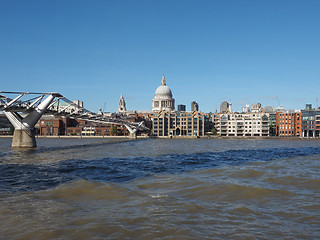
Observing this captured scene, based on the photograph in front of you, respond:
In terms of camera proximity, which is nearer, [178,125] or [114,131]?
[114,131]

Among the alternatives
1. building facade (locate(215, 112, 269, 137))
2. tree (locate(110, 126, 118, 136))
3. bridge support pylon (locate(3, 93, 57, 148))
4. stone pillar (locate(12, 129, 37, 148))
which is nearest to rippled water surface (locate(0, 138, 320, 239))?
bridge support pylon (locate(3, 93, 57, 148))

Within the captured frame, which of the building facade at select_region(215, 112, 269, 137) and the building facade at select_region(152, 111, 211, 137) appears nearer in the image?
the building facade at select_region(215, 112, 269, 137)

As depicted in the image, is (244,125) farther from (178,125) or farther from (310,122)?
(178,125)

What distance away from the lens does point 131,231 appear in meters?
8.05

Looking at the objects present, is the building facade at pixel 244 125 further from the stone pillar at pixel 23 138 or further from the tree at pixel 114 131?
the stone pillar at pixel 23 138

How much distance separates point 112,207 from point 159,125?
422 ft

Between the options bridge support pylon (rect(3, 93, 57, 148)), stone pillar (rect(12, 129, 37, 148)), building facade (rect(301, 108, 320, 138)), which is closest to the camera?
bridge support pylon (rect(3, 93, 57, 148))

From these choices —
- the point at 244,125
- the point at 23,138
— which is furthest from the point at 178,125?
the point at 23,138

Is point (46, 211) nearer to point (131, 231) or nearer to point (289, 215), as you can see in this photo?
point (131, 231)

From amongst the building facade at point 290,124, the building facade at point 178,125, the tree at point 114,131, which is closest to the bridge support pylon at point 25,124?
the tree at point 114,131

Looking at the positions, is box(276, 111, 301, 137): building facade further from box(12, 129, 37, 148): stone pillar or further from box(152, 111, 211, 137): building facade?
box(12, 129, 37, 148): stone pillar

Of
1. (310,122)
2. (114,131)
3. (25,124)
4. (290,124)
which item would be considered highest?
(310,122)

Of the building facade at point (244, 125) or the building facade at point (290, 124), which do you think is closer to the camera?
the building facade at point (290, 124)

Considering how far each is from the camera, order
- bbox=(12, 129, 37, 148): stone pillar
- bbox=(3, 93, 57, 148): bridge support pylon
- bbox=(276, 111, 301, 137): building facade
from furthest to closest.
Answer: bbox=(276, 111, 301, 137): building facade < bbox=(12, 129, 37, 148): stone pillar < bbox=(3, 93, 57, 148): bridge support pylon
